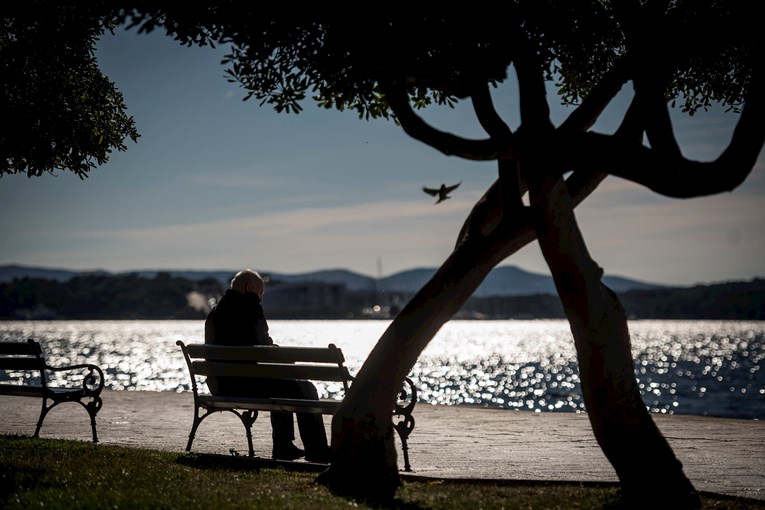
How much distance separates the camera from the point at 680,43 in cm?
703

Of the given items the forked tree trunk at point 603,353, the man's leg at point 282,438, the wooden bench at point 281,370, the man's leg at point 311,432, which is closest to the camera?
the forked tree trunk at point 603,353

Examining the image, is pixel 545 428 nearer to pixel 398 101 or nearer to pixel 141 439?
pixel 141 439

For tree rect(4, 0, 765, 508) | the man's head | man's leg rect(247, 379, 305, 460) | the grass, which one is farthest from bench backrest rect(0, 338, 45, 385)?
tree rect(4, 0, 765, 508)

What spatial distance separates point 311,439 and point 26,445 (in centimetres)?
276

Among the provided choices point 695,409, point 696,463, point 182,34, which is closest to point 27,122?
point 182,34

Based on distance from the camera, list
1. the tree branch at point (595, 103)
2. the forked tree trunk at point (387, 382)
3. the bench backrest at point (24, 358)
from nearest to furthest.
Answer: the forked tree trunk at point (387, 382), the tree branch at point (595, 103), the bench backrest at point (24, 358)

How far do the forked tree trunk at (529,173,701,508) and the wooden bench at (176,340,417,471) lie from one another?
1708 millimetres

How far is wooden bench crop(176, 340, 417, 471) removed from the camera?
26.9ft

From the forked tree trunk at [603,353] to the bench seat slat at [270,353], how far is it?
6.79 feet

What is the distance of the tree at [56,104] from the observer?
10.3 metres

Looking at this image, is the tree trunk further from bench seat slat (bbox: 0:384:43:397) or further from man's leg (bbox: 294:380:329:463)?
bench seat slat (bbox: 0:384:43:397)

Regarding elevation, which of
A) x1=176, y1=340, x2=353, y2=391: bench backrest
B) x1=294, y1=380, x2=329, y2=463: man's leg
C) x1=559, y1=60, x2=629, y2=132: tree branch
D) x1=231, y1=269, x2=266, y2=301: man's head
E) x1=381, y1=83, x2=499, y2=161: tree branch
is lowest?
x1=294, y1=380, x2=329, y2=463: man's leg

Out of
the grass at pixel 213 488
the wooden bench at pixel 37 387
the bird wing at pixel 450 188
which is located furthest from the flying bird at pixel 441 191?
the wooden bench at pixel 37 387

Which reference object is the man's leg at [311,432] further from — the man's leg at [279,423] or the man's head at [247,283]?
the man's head at [247,283]
